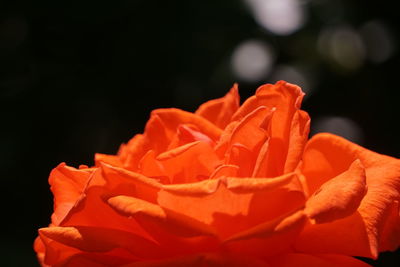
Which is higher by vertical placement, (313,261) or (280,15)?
(280,15)

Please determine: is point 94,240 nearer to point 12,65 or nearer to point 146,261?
point 146,261

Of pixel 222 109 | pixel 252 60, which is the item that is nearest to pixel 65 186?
pixel 222 109

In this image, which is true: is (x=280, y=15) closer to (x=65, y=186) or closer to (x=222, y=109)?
(x=222, y=109)

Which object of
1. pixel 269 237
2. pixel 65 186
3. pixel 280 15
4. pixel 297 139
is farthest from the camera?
pixel 280 15

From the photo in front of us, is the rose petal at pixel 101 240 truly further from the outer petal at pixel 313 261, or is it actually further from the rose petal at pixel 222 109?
the rose petal at pixel 222 109

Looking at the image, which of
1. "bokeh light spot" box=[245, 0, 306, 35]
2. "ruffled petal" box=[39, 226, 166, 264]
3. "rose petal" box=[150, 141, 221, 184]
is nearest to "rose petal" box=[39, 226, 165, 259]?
"ruffled petal" box=[39, 226, 166, 264]

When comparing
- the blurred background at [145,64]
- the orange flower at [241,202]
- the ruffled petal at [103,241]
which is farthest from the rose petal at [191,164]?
the blurred background at [145,64]

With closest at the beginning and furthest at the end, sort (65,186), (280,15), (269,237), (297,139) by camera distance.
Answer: (269,237) < (297,139) < (65,186) < (280,15)
